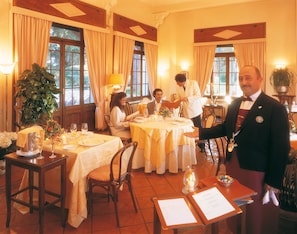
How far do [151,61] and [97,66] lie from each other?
2.63 meters

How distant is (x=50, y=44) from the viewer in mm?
5969

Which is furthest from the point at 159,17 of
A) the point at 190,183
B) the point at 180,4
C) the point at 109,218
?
the point at 190,183

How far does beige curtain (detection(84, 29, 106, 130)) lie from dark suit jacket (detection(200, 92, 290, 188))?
205 inches

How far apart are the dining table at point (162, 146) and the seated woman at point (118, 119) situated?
0.79 ft

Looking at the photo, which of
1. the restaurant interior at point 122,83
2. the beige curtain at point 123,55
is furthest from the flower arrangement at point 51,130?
the beige curtain at point 123,55

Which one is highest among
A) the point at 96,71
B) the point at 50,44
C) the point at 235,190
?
the point at 50,44

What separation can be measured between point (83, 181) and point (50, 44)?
401 cm

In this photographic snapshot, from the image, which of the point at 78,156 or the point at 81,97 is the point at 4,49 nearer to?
the point at 81,97

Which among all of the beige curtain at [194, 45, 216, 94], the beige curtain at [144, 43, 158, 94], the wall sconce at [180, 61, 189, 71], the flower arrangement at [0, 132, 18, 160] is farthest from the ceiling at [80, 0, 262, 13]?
the flower arrangement at [0, 132, 18, 160]

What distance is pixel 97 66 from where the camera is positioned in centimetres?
692

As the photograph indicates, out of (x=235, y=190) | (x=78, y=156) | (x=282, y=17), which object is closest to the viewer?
(x=235, y=190)

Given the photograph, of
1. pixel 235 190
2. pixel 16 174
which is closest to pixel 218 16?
pixel 16 174

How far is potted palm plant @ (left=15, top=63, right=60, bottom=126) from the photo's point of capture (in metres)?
4.65

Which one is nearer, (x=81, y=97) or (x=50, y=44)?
(x=50, y=44)
